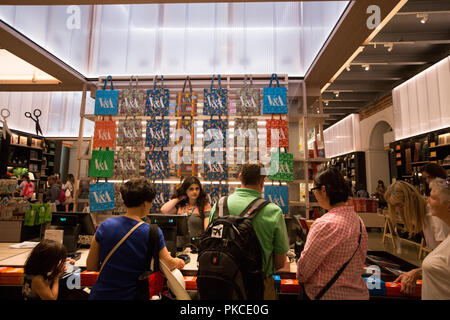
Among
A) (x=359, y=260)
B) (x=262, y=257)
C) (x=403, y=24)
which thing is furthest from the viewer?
(x=403, y=24)

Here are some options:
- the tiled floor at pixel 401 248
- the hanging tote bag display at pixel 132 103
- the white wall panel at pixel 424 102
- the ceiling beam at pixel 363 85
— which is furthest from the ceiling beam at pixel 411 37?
the hanging tote bag display at pixel 132 103

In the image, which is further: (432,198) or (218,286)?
(432,198)

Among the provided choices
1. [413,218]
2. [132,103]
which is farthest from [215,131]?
[413,218]

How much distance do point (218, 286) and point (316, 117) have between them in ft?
11.0

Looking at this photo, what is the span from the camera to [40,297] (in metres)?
1.54

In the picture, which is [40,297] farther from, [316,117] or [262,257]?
[316,117]

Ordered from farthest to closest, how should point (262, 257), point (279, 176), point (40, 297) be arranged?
1. point (279, 176)
2. point (40, 297)
3. point (262, 257)

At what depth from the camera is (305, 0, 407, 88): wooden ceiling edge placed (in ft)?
8.42

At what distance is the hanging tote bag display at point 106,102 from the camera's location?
3766mm

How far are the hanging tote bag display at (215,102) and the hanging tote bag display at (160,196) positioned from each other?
4.10 feet

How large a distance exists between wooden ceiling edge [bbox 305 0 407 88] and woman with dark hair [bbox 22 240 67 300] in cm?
335

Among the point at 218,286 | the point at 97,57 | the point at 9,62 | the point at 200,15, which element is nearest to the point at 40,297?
the point at 218,286

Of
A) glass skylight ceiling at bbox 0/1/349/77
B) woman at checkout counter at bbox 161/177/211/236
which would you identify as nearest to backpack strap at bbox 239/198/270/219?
woman at checkout counter at bbox 161/177/211/236

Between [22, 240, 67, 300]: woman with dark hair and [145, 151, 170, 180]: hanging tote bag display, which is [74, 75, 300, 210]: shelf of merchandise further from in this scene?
[22, 240, 67, 300]: woman with dark hair
